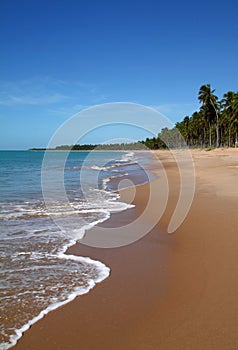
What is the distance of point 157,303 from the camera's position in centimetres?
318

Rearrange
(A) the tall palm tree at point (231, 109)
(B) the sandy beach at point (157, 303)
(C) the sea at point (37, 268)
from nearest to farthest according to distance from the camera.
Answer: (B) the sandy beach at point (157, 303), (C) the sea at point (37, 268), (A) the tall palm tree at point (231, 109)

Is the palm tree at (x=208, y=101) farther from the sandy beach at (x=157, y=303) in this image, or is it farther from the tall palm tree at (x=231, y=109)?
the sandy beach at (x=157, y=303)

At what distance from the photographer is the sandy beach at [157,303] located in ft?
8.32

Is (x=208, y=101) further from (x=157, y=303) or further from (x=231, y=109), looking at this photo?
(x=157, y=303)

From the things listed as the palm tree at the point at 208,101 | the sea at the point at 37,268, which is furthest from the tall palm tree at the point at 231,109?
the sea at the point at 37,268

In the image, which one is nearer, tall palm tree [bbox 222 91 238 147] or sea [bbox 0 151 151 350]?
sea [bbox 0 151 151 350]

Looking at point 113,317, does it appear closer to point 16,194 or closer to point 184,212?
point 184,212

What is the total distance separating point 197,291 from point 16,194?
10.4 metres

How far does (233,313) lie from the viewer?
9.43 feet

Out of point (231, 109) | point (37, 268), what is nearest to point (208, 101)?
point (231, 109)

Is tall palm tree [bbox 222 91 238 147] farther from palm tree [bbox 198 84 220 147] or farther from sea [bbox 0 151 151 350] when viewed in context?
sea [bbox 0 151 151 350]

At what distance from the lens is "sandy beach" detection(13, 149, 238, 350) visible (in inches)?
99.9

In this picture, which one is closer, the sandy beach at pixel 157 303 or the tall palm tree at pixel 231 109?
the sandy beach at pixel 157 303

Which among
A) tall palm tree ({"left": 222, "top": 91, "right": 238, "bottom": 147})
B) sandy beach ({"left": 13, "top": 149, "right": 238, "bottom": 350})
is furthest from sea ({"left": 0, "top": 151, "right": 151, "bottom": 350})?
tall palm tree ({"left": 222, "top": 91, "right": 238, "bottom": 147})
